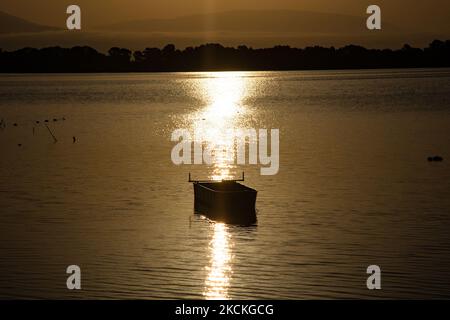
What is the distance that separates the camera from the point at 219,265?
35.3 metres

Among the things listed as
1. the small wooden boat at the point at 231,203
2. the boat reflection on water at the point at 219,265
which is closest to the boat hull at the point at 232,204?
the small wooden boat at the point at 231,203

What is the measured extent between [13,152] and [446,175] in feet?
132

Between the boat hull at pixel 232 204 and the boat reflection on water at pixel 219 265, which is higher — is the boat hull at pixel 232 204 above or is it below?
above

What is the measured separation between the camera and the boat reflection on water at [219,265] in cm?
3168

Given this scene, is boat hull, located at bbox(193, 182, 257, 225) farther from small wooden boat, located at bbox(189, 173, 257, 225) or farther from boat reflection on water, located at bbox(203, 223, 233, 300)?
boat reflection on water, located at bbox(203, 223, 233, 300)

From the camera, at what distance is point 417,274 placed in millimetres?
32875

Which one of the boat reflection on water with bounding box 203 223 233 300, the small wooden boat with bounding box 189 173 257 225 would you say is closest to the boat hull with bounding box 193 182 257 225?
the small wooden boat with bounding box 189 173 257 225

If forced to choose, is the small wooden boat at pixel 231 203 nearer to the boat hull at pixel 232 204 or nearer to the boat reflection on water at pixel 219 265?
the boat hull at pixel 232 204

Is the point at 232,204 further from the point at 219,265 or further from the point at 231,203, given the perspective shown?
the point at 219,265

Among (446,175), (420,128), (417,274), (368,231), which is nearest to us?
(417,274)

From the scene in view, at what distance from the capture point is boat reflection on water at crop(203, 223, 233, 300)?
104 ft

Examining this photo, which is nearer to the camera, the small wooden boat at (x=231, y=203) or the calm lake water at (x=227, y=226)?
the calm lake water at (x=227, y=226)

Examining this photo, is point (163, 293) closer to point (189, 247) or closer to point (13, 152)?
point (189, 247)
